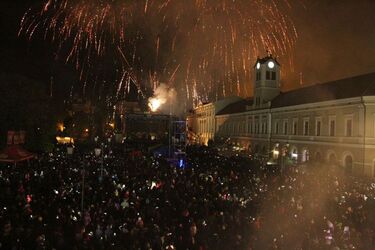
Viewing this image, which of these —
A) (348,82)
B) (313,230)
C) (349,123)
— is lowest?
(313,230)

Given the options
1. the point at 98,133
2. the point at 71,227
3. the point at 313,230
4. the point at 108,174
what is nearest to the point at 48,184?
the point at 108,174

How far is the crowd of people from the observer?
12859 mm

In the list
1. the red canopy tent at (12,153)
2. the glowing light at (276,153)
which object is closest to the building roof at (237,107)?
the glowing light at (276,153)

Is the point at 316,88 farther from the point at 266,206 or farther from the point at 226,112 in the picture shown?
the point at 266,206

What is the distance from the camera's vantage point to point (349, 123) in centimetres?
3475

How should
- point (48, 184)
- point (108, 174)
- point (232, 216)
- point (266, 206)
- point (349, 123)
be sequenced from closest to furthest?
point (232, 216), point (266, 206), point (48, 184), point (108, 174), point (349, 123)

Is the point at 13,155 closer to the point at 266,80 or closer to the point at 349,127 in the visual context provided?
the point at 349,127

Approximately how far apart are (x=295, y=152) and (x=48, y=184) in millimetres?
30138

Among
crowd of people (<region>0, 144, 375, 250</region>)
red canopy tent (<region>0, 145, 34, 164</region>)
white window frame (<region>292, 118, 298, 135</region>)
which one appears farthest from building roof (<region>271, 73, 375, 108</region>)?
red canopy tent (<region>0, 145, 34, 164</region>)

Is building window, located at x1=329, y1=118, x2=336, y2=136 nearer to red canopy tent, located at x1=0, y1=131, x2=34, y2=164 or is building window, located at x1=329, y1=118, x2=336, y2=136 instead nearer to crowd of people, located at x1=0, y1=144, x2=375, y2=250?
crowd of people, located at x1=0, y1=144, x2=375, y2=250

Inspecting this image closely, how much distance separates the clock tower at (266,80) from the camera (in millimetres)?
55531

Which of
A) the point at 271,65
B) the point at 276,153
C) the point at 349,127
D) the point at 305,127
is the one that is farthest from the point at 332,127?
the point at 271,65

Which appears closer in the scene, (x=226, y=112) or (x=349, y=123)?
(x=349, y=123)

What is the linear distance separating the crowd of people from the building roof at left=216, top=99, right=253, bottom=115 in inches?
1643
